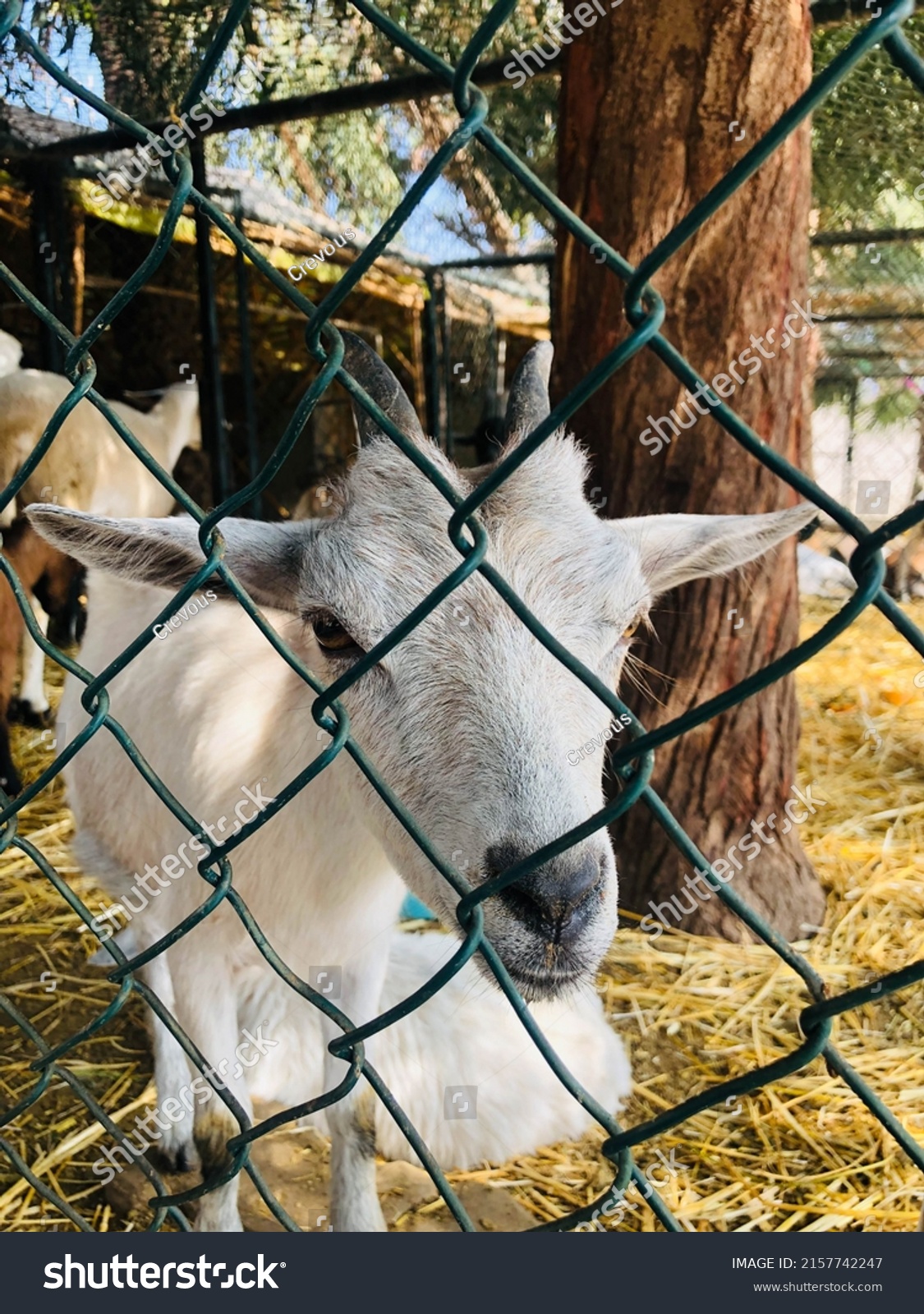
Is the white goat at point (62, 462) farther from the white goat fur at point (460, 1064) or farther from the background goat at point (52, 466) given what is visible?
the white goat fur at point (460, 1064)

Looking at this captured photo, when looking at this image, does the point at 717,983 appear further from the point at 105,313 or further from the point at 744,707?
the point at 105,313

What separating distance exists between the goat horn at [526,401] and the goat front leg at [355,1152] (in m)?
1.53

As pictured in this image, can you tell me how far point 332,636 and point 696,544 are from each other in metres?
0.87

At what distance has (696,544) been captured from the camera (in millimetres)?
2094

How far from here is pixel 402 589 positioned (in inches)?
71.7

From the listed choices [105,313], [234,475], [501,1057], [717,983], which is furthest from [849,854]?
[234,475]
